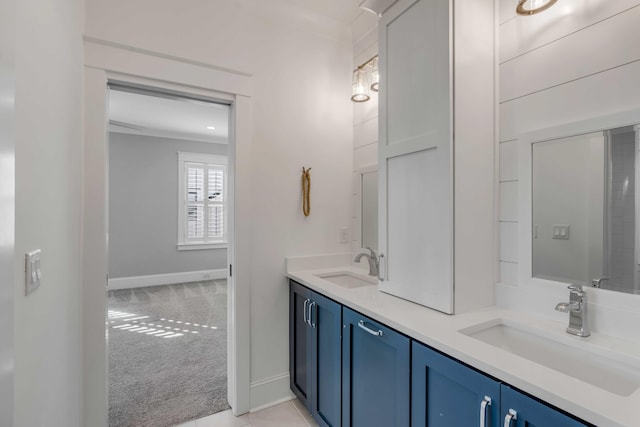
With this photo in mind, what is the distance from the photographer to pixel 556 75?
1288 mm

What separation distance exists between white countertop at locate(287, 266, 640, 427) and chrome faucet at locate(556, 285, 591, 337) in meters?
0.03

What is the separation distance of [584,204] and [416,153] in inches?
28.0

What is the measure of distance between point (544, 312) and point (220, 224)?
564 centimetres

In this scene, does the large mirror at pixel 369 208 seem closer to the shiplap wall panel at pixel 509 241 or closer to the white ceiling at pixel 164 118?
the shiplap wall panel at pixel 509 241

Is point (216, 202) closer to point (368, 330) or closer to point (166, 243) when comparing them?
point (166, 243)

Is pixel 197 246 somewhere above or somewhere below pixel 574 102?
below

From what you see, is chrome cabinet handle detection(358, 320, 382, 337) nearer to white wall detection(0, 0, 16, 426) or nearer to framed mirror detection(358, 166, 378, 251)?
framed mirror detection(358, 166, 378, 251)

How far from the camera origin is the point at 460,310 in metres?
1.39

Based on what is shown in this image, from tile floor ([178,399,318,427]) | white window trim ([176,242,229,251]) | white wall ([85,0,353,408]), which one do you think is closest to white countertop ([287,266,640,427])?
white wall ([85,0,353,408])

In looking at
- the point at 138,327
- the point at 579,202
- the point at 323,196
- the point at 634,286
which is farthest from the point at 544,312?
the point at 138,327

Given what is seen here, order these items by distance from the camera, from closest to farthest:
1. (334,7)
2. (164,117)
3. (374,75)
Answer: (374,75), (334,7), (164,117)

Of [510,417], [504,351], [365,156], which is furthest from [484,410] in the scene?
[365,156]

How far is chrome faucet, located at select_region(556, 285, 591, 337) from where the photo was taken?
1.13 meters

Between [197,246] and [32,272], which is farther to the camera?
[197,246]
